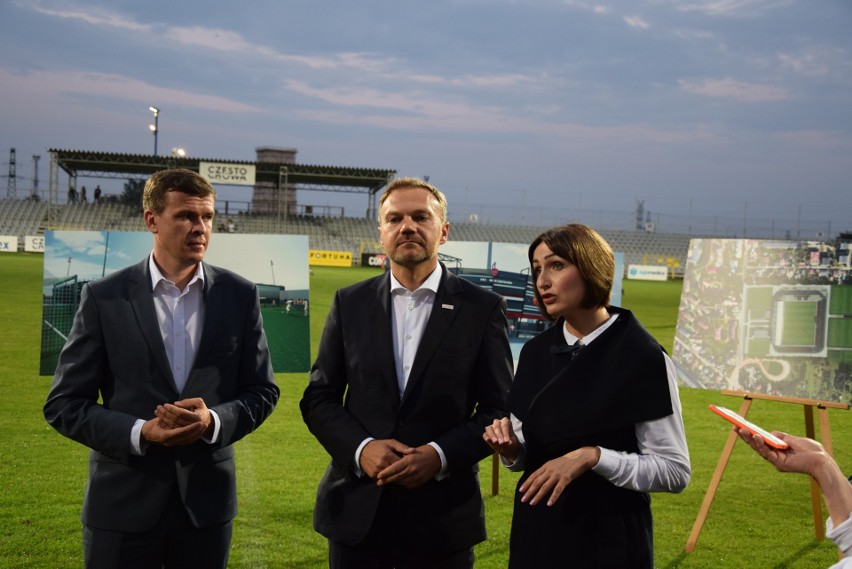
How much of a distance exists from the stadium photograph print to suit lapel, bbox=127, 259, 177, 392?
3.89 ft

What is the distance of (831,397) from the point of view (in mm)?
5406

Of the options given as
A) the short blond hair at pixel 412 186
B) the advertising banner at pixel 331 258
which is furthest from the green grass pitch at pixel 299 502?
the advertising banner at pixel 331 258

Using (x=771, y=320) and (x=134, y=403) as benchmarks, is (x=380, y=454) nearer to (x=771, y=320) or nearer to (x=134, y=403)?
(x=134, y=403)

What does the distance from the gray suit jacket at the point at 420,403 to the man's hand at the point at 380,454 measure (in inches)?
3.1

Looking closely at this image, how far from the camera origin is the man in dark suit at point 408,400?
2.78 meters

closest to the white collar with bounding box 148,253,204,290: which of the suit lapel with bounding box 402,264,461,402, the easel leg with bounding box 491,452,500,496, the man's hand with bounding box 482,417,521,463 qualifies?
the suit lapel with bounding box 402,264,461,402

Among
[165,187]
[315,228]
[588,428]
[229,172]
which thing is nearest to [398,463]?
[588,428]

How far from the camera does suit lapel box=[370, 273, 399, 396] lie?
2.87m

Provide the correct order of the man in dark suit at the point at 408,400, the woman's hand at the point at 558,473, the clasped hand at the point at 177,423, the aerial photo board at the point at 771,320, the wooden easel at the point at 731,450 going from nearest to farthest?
the woman's hand at the point at 558,473
the clasped hand at the point at 177,423
the man in dark suit at the point at 408,400
the wooden easel at the point at 731,450
the aerial photo board at the point at 771,320

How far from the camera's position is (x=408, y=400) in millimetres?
2857

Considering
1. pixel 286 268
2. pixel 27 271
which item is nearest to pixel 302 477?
pixel 286 268

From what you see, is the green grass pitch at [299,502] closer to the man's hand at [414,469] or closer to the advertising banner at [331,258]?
the man's hand at [414,469]

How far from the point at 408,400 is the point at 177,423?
2.67 feet

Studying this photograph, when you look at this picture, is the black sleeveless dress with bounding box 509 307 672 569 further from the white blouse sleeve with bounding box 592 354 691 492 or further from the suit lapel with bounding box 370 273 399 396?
the suit lapel with bounding box 370 273 399 396
